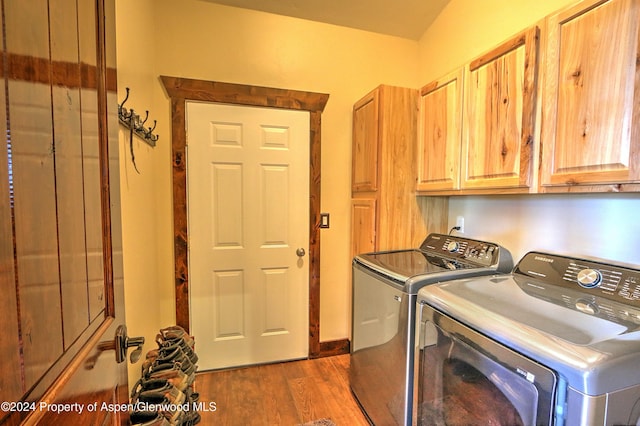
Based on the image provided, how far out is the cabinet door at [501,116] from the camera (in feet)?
4.46

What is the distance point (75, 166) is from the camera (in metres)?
0.58

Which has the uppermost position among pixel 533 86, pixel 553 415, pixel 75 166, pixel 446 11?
pixel 446 11

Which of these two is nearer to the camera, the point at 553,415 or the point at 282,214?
the point at 553,415

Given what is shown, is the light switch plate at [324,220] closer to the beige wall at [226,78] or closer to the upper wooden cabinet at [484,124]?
the beige wall at [226,78]

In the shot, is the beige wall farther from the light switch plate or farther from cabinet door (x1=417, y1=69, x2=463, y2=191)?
cabinet door (x1=417, y1=69, x2=463, y2=191)

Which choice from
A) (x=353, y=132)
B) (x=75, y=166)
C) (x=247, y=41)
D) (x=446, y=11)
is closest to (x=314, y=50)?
(x=247, y=41)

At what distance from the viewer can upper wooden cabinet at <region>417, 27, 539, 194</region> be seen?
1.37 meters

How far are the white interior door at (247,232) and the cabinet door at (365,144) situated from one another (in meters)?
0.41

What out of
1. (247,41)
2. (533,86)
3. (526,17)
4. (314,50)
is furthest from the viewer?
(314,50)

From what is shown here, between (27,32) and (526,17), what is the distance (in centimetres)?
216

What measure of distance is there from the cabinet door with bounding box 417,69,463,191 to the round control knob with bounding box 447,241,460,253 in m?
0.36

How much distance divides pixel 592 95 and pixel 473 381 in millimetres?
1139

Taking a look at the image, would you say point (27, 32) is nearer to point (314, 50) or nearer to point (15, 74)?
point (15, 74)

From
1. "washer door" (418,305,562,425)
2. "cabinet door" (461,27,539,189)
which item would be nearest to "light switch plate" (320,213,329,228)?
"cabinet door" (461,27,539,189)
